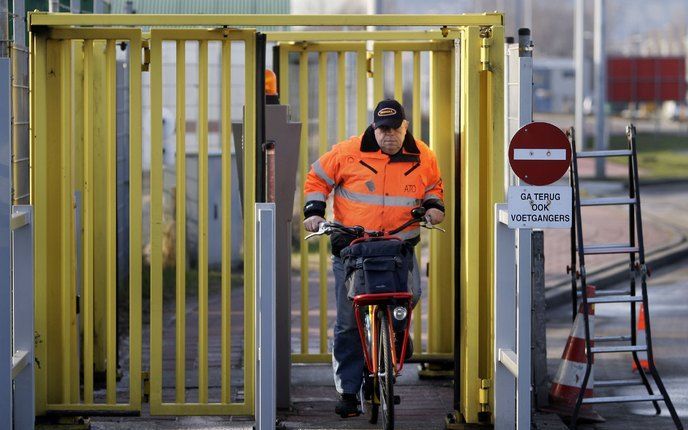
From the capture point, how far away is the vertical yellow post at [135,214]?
739 cm

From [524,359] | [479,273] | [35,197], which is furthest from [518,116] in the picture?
[35,197]

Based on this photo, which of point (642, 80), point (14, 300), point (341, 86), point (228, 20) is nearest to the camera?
point (14, 300)

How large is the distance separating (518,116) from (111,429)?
2.69 metres

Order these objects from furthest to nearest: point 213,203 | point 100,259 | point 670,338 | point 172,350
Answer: point 213,203, point 670,338, point 172,350, point 100,259

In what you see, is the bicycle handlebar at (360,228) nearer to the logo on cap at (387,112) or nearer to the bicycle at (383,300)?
the bicycle at (383,300)

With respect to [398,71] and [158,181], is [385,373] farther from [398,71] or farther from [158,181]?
[398,71]

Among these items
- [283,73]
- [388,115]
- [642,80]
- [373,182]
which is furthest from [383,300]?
[642,80]

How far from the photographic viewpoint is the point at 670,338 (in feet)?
37.7

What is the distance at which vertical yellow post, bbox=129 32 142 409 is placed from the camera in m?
7.39

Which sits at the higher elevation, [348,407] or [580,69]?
[580,69]

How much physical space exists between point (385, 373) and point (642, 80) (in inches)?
1589

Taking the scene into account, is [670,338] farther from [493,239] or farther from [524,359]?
[524,359]

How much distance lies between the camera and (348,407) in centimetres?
770

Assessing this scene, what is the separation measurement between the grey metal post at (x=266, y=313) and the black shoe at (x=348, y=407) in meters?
1.11
